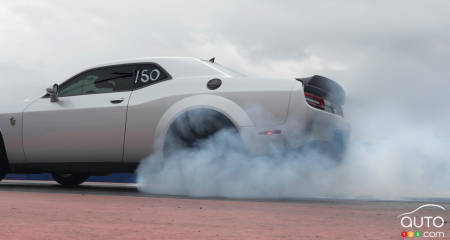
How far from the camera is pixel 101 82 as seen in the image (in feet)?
20.5

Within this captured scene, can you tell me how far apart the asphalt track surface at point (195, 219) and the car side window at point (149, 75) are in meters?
1.66

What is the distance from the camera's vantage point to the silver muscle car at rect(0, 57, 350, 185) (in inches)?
200

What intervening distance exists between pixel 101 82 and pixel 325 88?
96.9 inches

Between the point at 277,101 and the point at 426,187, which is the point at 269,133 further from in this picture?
the point at 426,187

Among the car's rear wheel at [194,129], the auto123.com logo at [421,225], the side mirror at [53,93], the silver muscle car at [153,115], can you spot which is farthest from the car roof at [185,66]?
the auto123.com logo at [421,225]

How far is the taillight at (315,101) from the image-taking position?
5109 mm

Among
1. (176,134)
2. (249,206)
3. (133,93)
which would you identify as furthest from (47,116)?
(249,206)

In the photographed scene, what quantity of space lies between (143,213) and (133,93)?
94.8 inches

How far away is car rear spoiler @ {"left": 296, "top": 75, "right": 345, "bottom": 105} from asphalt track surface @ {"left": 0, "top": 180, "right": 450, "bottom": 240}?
1158mm

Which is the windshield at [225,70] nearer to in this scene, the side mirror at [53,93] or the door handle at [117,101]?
the door handle at [117,101]

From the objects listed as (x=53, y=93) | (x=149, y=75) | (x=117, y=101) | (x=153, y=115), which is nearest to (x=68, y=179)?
(x=53, y=93)

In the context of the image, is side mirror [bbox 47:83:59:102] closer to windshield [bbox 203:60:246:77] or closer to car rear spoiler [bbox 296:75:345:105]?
windshield [bbox 203:60:246:77]

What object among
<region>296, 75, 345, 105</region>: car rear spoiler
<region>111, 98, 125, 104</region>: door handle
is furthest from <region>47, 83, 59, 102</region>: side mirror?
<region>296, 75, 345, 105</region>: car rear spoiler

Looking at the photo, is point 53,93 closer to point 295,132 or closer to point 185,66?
point 185,66
